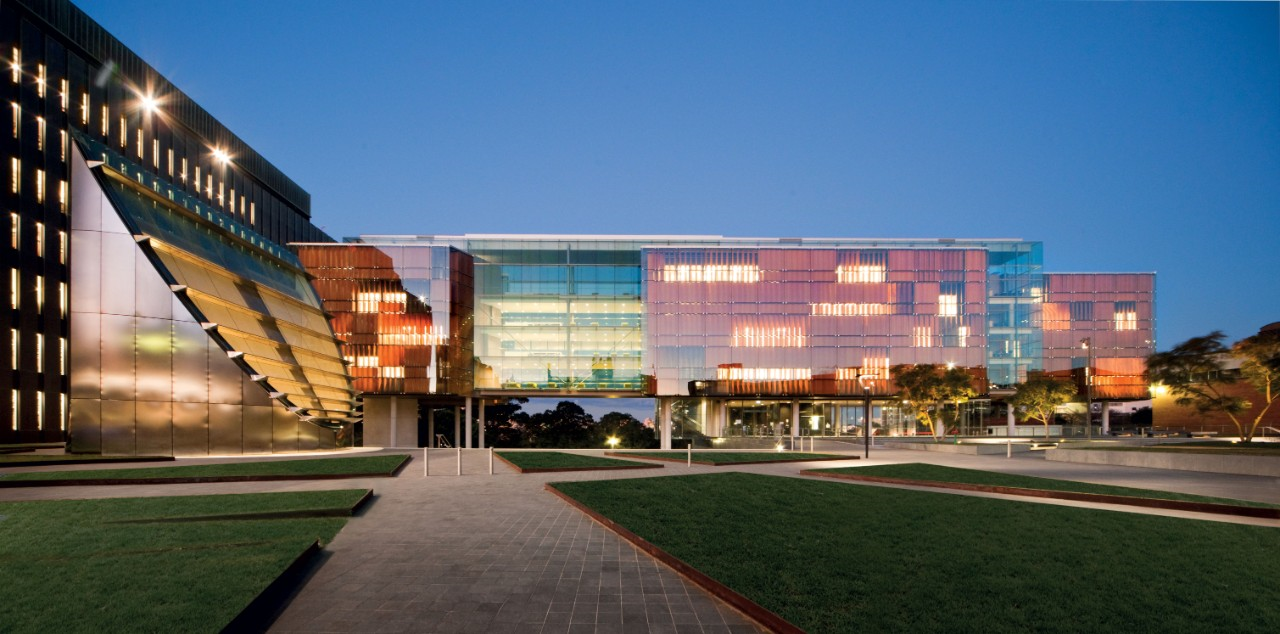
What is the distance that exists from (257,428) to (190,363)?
4.43 meters

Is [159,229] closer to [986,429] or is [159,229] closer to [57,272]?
[57,272]

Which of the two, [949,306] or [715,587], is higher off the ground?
[949,306]

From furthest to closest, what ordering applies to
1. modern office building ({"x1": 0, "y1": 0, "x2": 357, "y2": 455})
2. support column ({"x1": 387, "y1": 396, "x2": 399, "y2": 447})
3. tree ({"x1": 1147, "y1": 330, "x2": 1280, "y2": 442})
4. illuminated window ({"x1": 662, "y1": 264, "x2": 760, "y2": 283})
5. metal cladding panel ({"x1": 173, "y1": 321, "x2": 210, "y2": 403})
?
illuminated window ({"x1": 662, "y1": 264, "x2": 760, "y2": 283}) < support column ({"x1": 387, "y1": 396, "x2": 399, "y2": 447}) < metal cladding panel ({"x1": 173, "y1": 321, "x2": 210, "y2": 403}) < modern office building ({"x1": 0, "y1": 0, "x2": 357, "y2": 455}) < tree ({"x1": 1147, "y1": 330, "x2": 1280, "y2": 442})

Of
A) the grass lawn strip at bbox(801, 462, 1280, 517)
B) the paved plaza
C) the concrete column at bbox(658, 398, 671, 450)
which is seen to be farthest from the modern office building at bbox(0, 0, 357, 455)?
the grass lawn strip at bbox(801, 462, 1280, 517)

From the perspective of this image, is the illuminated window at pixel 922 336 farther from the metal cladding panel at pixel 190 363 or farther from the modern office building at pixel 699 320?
the metal cladding panel at pixel 190 363

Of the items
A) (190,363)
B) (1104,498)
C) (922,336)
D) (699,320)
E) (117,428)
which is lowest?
(117,428)

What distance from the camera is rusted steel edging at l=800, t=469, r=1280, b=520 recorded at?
1318 centimetres

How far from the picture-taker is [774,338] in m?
57.1

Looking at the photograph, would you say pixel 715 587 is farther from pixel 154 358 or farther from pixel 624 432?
pixel 624 432

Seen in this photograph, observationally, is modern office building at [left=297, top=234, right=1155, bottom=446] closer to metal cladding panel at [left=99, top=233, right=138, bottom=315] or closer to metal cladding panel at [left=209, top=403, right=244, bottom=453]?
metal cladding panel at [left=209, top=403, right=244, bottom=453]

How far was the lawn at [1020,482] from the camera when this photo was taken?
49.5ft

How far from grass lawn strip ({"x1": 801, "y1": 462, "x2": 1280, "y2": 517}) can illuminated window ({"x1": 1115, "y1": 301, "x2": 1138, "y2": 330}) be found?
57.8 metres

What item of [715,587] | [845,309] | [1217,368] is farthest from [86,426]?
[845,309]

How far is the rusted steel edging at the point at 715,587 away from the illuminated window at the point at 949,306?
52784 millimetres
